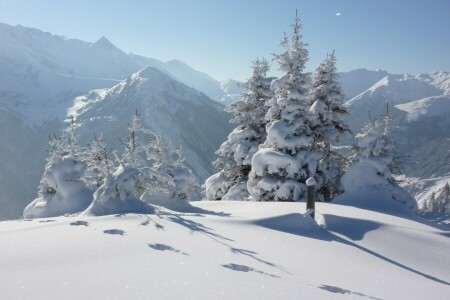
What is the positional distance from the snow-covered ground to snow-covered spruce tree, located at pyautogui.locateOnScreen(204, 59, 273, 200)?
13408mm

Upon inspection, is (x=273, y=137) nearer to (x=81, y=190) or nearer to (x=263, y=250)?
(x=81, y=190)

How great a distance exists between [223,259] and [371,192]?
11.4 m

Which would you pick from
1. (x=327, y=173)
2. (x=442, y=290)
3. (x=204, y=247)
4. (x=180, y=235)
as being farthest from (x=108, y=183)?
(x=327, y=173)

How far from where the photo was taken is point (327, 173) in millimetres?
19609

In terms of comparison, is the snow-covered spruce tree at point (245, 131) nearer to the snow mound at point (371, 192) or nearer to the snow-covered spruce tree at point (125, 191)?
the snow mound at point (371, 192)

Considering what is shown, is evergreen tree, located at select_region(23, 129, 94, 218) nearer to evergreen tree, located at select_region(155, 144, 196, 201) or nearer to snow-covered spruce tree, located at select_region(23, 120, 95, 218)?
snow-covered spruce tree, located at select_region(23, 120, 95, 218)

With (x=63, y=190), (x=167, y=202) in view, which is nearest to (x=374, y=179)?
(x=167, y=202)

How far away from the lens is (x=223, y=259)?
5.57 metres

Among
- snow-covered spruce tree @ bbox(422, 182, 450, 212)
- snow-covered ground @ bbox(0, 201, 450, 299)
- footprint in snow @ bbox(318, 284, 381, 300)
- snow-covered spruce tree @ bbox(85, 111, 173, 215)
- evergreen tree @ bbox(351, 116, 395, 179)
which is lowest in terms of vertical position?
snow-covered spruce tree @ bbox(422, 182, 450, 212)

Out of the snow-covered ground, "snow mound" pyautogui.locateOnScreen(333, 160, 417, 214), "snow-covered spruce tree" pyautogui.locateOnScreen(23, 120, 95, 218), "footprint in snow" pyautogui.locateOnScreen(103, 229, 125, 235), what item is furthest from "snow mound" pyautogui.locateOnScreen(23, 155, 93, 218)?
"snow mound" pyautogui.locateOnScreen(333, 160, 417, 214)

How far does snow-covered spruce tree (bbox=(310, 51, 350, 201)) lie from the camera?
1961 centimetres

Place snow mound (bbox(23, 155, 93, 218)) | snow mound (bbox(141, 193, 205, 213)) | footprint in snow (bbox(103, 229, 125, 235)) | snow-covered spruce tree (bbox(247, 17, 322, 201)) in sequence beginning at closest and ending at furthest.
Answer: footprint in snow (bbox(103, 229, 125, 235))
snow mound (bbox(141, 193, 205, 213))
snow mound (bbox(23, 155, 93, 218))
snow-covered spruce tree (bbox(247, 17, 322, 201))

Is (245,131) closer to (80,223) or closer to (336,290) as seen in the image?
(80,223)

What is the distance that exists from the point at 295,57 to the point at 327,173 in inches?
257
